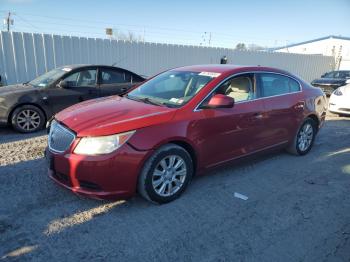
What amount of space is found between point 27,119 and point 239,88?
14.9 ft

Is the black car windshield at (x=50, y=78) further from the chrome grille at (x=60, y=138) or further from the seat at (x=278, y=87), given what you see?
the seat at (x=278, y=87)

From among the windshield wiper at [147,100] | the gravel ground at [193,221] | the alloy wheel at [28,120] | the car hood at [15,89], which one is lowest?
the gravel ground at [193,221]

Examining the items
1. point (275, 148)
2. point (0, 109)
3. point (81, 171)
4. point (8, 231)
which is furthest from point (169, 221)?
point (0, 109)

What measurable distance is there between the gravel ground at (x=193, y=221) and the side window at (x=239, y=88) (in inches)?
45.7

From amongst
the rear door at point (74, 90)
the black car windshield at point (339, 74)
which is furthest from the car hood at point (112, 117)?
the black car windshield at point (339, 74)

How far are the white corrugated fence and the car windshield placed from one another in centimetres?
700

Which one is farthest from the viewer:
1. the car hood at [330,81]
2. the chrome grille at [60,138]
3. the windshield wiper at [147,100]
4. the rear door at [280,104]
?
the car hood at [330,81]

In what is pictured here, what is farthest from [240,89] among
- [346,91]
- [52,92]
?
[346,91]

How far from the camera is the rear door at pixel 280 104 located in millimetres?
4570

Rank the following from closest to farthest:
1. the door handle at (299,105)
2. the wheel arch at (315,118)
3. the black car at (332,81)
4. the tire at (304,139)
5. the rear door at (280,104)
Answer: the rear door at (280,104)
the door handle at (299,105)
the tire at (304,139)
the wheel arch at (315,118)
the black car at (332,81)

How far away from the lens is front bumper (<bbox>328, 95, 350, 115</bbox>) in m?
9.25

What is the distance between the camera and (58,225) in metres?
3.10

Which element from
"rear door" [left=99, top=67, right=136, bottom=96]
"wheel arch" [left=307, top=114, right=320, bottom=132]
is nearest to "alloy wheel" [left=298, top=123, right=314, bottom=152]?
"wheel arch" [left=307, top=114, right=320, bottom=132]

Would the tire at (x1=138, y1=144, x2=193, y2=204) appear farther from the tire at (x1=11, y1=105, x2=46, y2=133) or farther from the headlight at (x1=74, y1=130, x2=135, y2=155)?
the tire at (x1=11, y1=105, x2=46, y2=133)
